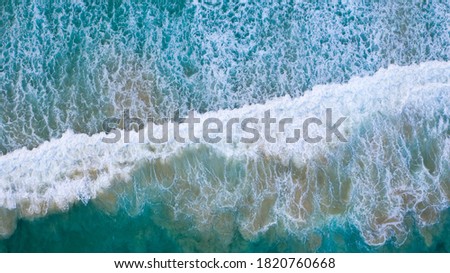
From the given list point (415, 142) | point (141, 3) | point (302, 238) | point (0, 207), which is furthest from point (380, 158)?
point (0, 207)

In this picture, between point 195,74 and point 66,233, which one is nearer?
point 66,233

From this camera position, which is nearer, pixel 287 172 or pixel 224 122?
pixel 287 172

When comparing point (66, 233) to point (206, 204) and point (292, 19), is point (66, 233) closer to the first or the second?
point (206, 204)

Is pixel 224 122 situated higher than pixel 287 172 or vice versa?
pixel 224 122
